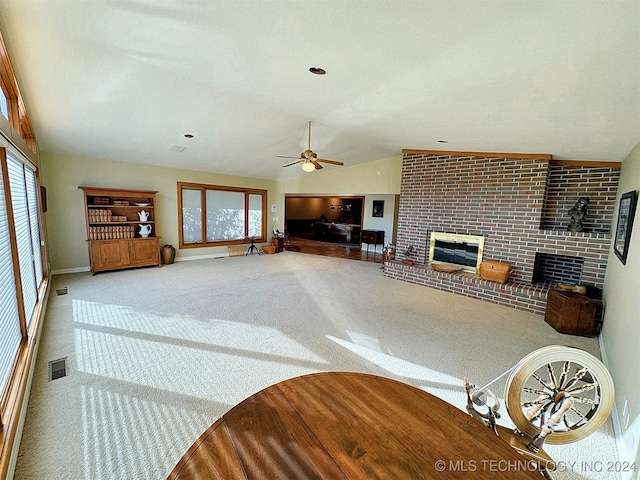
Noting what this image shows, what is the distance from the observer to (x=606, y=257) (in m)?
4.00

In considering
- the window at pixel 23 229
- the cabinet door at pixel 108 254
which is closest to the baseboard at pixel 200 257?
the cabinet door at pixel 108 254

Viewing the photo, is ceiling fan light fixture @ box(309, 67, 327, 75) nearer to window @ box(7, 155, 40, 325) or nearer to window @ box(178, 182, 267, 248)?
window @ box(7, 155, 40, 325)

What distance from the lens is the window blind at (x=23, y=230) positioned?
8.48ft

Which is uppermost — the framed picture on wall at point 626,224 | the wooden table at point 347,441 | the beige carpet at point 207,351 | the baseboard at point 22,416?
the framed picture on wall at point 626,224

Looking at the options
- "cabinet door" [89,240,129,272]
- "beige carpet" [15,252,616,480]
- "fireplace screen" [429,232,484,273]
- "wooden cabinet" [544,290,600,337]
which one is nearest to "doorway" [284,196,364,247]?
"fireplace screen" [429,232,484,273]

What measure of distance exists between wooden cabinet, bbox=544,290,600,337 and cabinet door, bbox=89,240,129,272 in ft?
24.4

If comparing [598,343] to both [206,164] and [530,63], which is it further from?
[206,164]

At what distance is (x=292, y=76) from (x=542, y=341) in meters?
4.04

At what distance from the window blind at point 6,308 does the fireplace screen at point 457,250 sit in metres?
5.81

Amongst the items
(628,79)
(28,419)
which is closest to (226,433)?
(28,419)

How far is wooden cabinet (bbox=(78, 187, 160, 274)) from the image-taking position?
5500mm

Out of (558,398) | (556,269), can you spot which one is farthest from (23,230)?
(556,269)

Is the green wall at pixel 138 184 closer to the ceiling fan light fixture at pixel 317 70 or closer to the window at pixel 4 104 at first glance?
the window at pixel 4 104

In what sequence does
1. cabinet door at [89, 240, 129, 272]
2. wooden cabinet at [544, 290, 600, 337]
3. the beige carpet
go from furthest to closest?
cabinet door at [89, 240, 129, 272], wooden cabinet at [544, 290, 600, 337], the beige carpet
